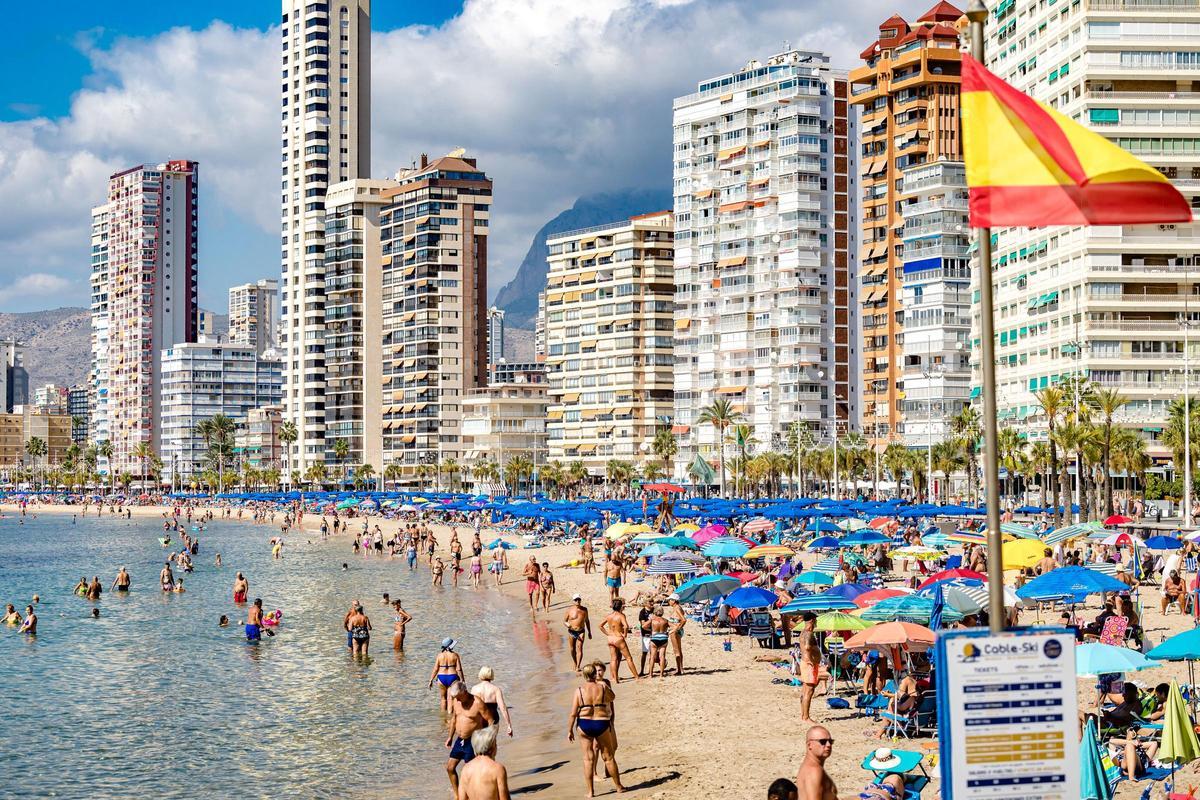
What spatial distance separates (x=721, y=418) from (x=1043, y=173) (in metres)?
111

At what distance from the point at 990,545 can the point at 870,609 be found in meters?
15.2

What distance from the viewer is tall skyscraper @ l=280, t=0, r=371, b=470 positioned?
17938cm

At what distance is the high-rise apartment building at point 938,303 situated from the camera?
107062mm

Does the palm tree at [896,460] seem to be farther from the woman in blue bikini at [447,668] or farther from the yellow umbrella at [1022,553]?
the woman in blue bikini at [447,668]

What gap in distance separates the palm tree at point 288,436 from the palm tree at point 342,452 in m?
6.82

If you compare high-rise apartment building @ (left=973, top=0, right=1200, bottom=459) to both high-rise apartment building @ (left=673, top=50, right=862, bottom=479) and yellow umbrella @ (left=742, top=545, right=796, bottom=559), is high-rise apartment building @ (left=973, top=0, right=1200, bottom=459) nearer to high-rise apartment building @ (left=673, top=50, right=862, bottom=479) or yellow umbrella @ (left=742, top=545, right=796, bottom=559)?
high-rise apartment building @ (left=673, top=50, right=862, bottom=479)

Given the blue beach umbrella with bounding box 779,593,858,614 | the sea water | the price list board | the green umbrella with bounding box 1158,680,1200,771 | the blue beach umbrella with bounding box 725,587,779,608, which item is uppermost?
the price list board

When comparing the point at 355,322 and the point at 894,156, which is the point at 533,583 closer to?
the point at 894,156

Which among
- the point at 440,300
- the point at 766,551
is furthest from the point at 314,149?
the point at 766,551

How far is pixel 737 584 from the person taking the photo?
32.2 metres

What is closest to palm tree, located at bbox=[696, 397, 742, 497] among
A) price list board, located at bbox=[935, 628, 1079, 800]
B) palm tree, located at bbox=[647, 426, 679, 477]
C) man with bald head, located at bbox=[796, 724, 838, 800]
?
palm tree, located at bbox=[647, 426, 679, 477]

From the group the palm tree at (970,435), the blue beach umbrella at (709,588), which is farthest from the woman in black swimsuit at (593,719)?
the palm tree at (970,435)

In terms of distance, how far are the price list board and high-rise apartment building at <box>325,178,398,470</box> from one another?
551 feet

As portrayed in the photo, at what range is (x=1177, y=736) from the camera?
640 inches
